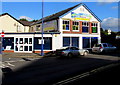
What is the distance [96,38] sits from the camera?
30.8 meters

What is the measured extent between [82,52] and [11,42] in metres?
12.5

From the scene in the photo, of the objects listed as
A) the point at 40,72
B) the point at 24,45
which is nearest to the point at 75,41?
the point at 24,45

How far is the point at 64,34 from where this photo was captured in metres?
26.8

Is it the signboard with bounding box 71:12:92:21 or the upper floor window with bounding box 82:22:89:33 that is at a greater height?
the signboard with bounding box 71:12:92:21

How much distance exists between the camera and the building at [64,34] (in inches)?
1020

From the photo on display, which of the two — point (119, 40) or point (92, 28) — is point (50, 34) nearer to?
point (92, 28)

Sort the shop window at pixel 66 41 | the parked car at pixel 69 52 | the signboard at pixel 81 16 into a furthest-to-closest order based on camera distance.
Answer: the signboard at pixel 81 16, the shop window at pixel 66 41, the parked car at pixel 69 52

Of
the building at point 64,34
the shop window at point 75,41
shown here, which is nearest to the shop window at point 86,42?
the building at point 64,34

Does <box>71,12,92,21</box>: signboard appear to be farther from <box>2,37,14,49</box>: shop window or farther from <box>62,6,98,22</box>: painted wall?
<box>2,37,14,49</box>: shop window

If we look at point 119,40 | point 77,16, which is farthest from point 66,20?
point 119,40

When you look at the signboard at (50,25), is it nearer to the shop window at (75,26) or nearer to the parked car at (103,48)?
the shop window at (75,26)

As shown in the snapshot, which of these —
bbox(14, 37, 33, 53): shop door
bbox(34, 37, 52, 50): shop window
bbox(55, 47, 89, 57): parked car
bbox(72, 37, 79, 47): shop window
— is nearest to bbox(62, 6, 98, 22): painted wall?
bbox(72, 37, 79, 47): shop window

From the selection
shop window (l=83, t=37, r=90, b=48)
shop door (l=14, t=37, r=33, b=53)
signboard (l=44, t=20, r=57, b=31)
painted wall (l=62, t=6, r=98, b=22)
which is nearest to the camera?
shop door (l=14, t=37, r=33, b=53)

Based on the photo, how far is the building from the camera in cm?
2591
